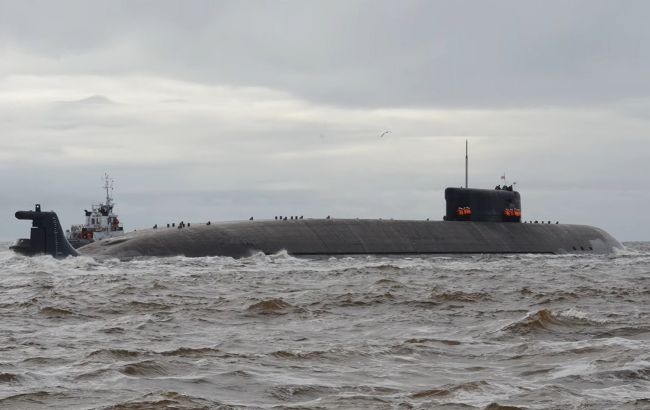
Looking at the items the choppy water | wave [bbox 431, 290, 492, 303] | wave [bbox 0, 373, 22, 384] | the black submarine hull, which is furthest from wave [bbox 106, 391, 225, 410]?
the black submarine hull

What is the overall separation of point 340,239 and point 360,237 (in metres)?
1.81

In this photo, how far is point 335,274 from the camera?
122ft

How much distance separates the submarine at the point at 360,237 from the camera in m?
45.8

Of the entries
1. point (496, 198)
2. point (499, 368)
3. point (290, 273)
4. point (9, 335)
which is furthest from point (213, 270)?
point (496, 198)

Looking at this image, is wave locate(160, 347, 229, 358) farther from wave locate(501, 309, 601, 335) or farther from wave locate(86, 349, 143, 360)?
wave locate(501, 309, 601, 335)

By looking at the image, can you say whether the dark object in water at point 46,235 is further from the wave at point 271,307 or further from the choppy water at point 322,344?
the wave at point 271,307

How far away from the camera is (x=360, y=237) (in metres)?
54.0

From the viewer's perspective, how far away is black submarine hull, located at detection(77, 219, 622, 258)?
155 feet

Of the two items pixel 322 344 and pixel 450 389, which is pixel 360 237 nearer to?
pixel 322 344

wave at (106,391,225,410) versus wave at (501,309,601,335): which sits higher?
wave at (501,309,601,335)

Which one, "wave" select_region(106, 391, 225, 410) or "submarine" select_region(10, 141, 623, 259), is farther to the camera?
"submarine" select_region(10, 141, 623, 259)

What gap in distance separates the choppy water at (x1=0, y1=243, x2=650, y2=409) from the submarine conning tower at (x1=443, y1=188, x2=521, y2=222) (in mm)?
29099

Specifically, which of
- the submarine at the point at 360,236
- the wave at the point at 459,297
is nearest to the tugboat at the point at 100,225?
the submarine at the point at 360,236

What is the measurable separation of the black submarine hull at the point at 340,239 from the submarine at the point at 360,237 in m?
0.05
